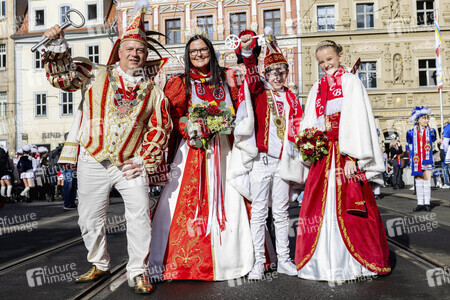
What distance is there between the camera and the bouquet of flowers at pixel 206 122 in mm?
4164

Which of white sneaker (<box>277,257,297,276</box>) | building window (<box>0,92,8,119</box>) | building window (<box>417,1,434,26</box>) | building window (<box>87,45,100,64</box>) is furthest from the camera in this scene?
building window (<box>0,92,8,119</box>)

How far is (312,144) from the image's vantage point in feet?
13.6

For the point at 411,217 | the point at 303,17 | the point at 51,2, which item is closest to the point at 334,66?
the point at 411,217

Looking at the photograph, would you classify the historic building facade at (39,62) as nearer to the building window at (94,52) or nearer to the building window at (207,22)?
Answer: the building window at (94,52)

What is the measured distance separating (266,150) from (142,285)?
1587 millimetres

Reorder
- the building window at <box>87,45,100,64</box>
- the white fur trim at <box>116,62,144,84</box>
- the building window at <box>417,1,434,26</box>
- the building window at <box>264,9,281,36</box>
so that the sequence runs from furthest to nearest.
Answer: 1. the building window at <box>87,45,100,64</box>
2. the building window at <box>264,9,281,36</box>
3. the building window at <box>417,1,434,26</box>
4. the white fur trim at <box>116,62,144,84</box>

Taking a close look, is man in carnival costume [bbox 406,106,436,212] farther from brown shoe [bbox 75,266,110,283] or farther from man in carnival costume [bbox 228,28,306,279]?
brown shoe [bbox 75,266,110,283]

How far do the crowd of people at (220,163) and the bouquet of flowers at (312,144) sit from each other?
0.02m

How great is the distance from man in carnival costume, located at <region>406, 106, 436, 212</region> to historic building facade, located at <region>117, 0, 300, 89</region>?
17994 mm

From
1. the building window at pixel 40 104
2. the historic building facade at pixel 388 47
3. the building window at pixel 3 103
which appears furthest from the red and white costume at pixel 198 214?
the building window at pixel 3 103

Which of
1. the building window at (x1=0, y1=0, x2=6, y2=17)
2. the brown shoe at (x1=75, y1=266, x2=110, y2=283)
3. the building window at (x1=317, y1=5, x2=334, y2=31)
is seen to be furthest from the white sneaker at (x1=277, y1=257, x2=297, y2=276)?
the building window at (x1=0, y1=0, x2=6, y2=17)

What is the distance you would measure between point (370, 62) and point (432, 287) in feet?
87.1

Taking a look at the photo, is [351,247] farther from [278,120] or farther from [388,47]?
[388,47]

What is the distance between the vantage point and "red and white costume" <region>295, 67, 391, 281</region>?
4.00m
